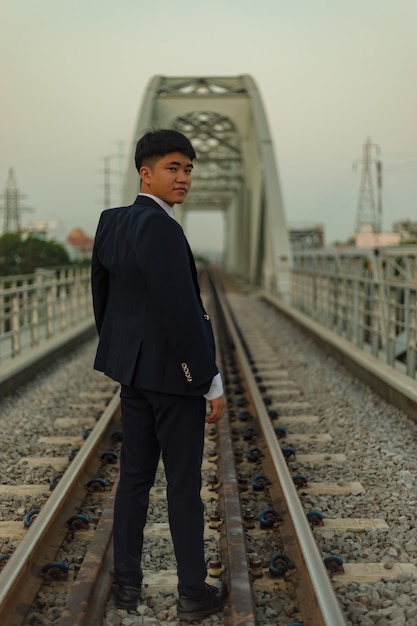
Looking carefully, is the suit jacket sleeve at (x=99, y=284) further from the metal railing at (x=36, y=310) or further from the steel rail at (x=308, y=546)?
the metal railing at (x=36, y=310)

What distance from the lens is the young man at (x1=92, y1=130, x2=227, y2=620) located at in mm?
2408

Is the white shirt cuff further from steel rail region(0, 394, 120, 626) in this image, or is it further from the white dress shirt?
steel rail region(0, 394, 120, 626)

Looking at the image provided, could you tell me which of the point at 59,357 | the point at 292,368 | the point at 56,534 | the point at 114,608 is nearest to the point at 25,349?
the point at 59,357

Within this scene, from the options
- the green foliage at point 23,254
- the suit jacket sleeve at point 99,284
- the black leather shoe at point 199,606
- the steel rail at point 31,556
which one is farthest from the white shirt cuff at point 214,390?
the green foliage at point 23,254

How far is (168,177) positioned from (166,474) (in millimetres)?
1036

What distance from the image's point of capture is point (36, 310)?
9477mm

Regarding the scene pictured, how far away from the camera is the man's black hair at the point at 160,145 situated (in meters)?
2.51

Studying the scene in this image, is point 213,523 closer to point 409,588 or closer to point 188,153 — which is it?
point 409,588

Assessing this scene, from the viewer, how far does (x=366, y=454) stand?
4895 millimetres

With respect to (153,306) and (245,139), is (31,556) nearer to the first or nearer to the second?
(153,306)

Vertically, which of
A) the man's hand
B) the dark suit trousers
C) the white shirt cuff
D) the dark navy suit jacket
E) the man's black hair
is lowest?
the dark suit trousers

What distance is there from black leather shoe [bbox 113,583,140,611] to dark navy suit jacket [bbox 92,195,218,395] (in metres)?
0.80

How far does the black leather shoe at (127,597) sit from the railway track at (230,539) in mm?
49

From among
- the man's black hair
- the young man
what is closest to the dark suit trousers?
the young man
